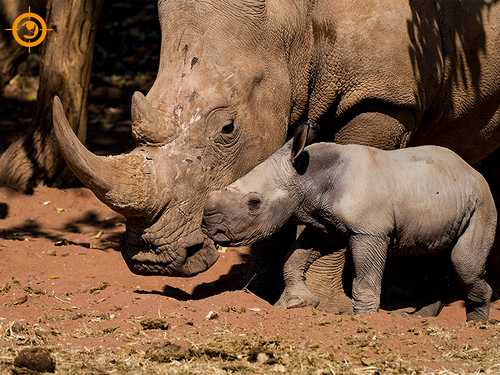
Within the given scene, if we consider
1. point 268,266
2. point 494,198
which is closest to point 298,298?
point 268,266

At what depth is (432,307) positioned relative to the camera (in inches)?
238

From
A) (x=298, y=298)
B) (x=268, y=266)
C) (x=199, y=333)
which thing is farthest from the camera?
(x=268, y=266)

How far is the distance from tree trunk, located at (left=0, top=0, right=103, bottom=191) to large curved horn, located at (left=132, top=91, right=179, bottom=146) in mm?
4795

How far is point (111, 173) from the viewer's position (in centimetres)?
472

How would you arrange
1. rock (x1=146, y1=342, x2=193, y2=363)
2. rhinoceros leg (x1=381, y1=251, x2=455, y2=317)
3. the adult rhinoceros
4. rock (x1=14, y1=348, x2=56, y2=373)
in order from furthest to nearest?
rhinoceros leg (x1=381, y1=251, x2=455, y2=317)
the adult rhinoceros
rock (x1=146, y1=342, x2=193, y2=363)
rock (x1=14, y1=348, x2=56, y2=373)

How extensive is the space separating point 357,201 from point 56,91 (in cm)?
576

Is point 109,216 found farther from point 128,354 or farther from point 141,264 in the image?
point 128,354

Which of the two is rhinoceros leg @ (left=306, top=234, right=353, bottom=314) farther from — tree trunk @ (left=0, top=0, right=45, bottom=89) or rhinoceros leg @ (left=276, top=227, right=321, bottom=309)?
tree trunk @ (left=0, top=0, right=45, bottom=89)

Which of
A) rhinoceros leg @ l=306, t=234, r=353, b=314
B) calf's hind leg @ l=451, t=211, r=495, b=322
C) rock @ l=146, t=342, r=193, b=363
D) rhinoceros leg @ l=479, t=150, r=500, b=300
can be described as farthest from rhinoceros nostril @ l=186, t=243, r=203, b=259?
rhinoceros leg @ l=479, t=150, r=500, b=300

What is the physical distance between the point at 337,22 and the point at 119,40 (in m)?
11.7

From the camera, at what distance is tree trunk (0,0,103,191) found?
923 cm

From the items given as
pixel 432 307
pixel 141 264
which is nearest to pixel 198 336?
pixel 141 264

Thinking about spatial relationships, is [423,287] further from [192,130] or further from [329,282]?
[192,130]

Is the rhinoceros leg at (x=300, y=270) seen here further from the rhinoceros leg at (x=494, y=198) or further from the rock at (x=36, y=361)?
the rhinoceros leg at (x=494, y=198)
